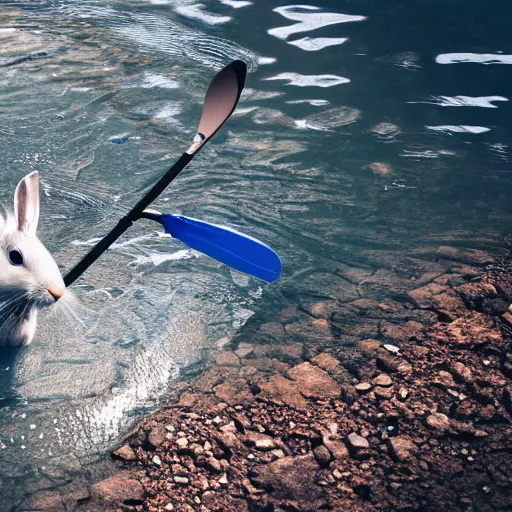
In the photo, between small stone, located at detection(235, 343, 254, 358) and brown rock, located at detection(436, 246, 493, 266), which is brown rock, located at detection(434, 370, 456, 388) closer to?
small stone, located at detection(235, 343, 254, 358)

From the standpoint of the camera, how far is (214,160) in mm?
3135

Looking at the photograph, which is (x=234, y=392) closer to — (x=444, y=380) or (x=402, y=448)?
(x=402, y=448)

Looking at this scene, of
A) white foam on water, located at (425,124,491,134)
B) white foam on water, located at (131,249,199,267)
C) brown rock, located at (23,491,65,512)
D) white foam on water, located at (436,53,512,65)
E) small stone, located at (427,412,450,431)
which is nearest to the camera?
brown rock, located at (23,491,65,512)

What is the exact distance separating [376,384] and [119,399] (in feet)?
2.33

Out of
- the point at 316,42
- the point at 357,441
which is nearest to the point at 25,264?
the point at 357,441

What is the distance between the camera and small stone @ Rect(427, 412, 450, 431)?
172cm

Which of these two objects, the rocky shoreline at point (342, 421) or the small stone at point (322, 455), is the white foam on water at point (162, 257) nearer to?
the rocky shoreline at point (342, 421)

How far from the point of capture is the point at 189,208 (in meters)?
2.75

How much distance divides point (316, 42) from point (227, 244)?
9.59ft

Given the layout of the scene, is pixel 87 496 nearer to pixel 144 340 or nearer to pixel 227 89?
pixel 144 340

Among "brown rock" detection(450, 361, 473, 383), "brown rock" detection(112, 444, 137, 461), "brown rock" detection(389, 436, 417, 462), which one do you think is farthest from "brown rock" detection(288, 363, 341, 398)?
"brown rock" detection(112, 444, 137, 461)

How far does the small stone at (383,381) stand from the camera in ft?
6.14

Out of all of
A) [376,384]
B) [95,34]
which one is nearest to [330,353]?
[376,384]

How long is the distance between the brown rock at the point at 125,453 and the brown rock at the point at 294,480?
0.30m
